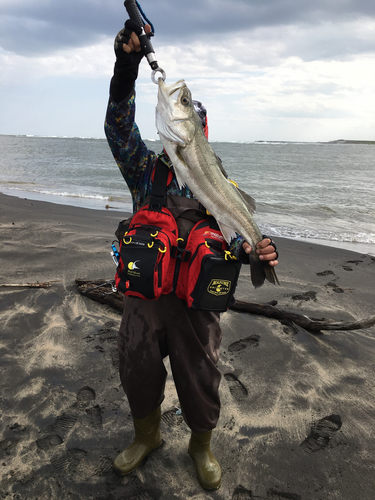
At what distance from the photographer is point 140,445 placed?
2.65 metres

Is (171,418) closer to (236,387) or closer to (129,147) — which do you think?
(236,387)

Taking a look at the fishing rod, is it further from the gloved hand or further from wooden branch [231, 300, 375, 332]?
wooden branch [231, 300, 375, 332]

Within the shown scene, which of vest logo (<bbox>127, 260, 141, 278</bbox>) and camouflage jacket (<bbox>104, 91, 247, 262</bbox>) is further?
camouflage jacket (<bbox>104, 91, 247, 262</bbox>)

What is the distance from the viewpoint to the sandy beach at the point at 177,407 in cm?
249

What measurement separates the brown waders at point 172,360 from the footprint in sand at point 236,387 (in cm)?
87

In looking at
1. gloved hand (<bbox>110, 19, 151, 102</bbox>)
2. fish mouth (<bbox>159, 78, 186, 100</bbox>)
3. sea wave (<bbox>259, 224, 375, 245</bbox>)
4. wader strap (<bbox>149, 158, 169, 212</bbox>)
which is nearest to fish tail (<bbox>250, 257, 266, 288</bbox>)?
wader strap (<bbox>149, 158, 169, 212</bbox>)

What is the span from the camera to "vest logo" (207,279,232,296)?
2.26m

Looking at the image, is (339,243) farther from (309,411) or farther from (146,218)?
(146,218)

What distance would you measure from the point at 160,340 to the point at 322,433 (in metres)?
1.76

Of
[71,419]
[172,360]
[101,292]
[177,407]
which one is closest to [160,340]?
[172,360]

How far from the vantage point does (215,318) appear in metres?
2.60

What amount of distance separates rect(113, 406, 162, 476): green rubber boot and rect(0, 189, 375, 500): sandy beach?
0.23 feet

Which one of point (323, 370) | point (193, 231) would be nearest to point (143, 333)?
point (193, 231)

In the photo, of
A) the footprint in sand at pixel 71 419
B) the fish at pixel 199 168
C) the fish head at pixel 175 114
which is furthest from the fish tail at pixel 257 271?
the footprint in sand at pixel 71 419
